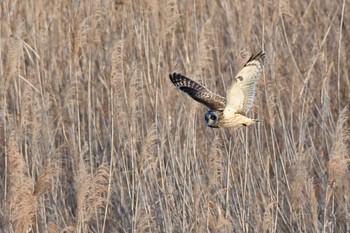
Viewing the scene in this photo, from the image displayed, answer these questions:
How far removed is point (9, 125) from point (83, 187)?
134 centimetres

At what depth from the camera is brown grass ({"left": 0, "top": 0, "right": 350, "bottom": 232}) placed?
4883mm

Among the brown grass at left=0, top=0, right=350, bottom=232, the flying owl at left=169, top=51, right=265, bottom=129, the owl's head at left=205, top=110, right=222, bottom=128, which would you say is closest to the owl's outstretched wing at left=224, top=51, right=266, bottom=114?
the flying owl at left=169, top=51, right=265, bottom=129

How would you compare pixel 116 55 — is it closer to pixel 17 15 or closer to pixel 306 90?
pixel 306 90

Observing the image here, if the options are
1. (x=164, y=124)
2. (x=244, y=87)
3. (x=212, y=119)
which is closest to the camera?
(x=212, y=119)

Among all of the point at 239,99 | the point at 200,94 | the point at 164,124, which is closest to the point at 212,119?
the point at 239,99

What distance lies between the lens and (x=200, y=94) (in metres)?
4.95

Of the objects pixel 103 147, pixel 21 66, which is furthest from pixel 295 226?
pixel 21 66

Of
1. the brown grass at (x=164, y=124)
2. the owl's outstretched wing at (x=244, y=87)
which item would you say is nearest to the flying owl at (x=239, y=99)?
the owl's outstretched wing at (x=244, y=87)

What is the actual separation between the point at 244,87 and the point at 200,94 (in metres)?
0.30

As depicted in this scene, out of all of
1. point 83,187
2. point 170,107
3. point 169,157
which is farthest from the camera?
point 170,107

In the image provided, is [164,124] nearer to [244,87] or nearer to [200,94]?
[200,94]

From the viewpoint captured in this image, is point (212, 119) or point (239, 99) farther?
point (239, 99)

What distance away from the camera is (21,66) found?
6.36 m

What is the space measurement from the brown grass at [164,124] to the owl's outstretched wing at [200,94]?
6.6 inches
